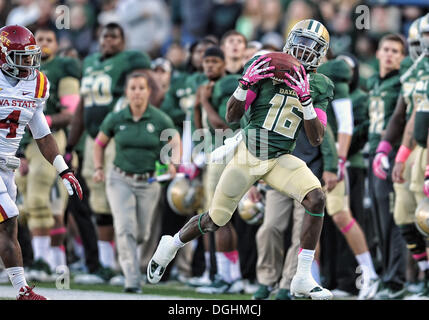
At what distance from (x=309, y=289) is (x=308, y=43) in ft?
5.27

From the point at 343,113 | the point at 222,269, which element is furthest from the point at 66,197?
the point at 343,113

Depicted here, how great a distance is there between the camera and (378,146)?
847 cm

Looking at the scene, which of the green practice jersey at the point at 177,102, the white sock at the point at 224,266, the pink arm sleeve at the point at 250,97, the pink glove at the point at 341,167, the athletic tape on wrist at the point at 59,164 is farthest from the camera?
the green practice jersey at the point at 177,102

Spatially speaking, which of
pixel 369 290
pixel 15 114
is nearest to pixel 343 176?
pixel 369 290

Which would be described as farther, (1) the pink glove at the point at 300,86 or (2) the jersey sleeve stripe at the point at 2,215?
(2) the jersey sleeve stripe at the point at 2,215

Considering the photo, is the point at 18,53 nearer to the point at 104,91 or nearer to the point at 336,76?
the point at 336,76

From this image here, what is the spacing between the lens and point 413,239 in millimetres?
8070

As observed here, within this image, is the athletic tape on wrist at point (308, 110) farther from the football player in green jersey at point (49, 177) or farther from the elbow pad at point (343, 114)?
the football player in green jersey at point (49, 177)

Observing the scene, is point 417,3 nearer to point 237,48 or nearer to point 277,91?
point 237,48

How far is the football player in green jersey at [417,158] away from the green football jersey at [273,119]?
138cm

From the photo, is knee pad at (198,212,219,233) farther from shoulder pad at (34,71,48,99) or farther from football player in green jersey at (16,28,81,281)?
football player in green jersey at (16,28,81,281)

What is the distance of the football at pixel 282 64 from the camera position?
252 inches

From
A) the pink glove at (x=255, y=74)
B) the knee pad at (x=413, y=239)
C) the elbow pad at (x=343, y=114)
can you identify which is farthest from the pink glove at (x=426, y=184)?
the pink glove at (x=255, y=74)

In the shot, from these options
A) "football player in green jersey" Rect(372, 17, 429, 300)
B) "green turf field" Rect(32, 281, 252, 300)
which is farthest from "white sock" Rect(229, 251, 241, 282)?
"football player in green jersey" Rect(372, 17, 429, 300)
